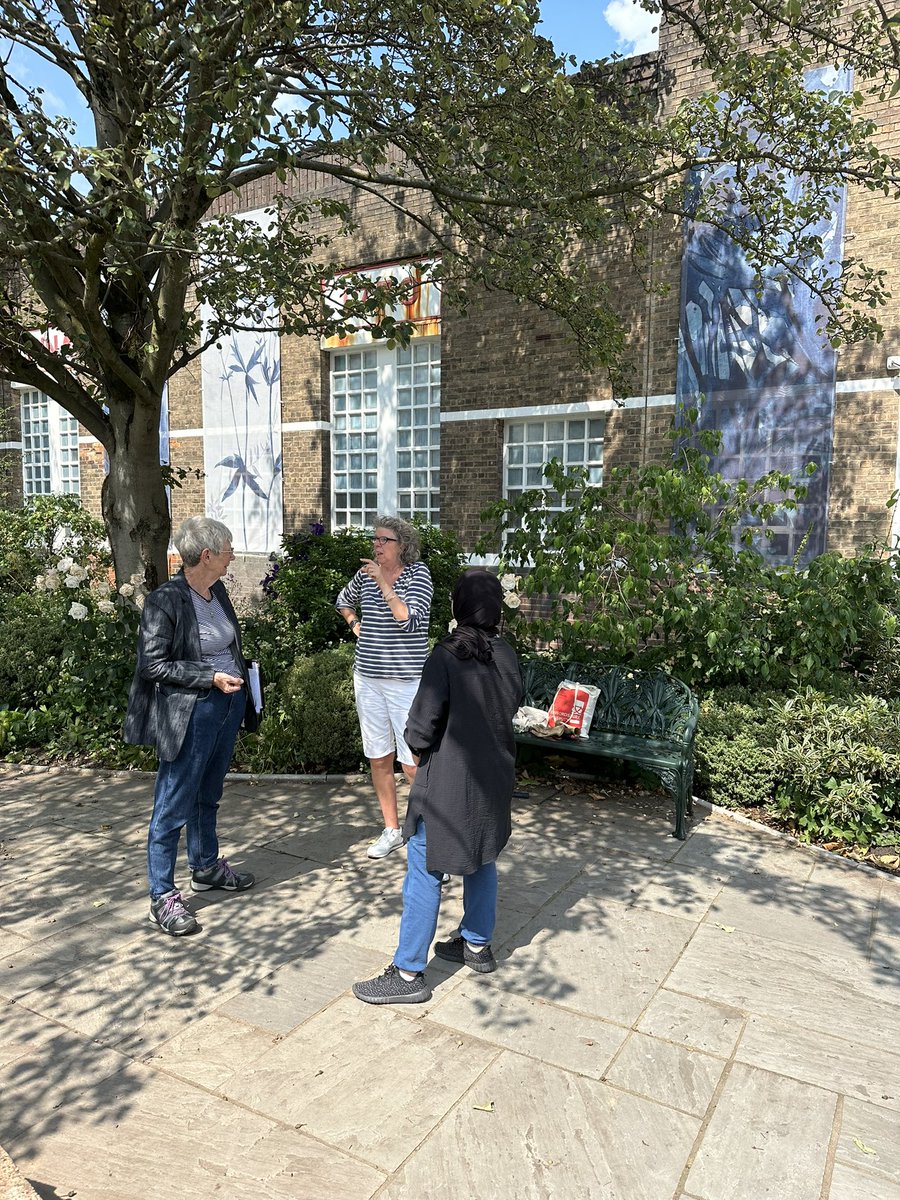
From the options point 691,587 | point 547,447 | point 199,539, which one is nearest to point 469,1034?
point 199,539

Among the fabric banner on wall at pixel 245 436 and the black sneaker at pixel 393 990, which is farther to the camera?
the fabric banner on wall at pixel 245 436

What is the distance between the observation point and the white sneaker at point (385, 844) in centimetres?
485

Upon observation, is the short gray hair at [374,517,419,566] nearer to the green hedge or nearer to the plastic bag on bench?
the plastic bag on bench

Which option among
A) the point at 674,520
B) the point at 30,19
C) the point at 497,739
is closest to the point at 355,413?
the point at 30,19

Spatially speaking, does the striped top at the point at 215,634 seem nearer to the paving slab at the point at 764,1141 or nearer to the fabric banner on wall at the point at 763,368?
the paving slab at the point at 764,1141

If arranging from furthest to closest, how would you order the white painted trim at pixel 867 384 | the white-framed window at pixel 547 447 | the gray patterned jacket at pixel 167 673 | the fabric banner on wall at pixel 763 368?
the white-framed window at pixel 547 447 → the fabric banner on wall at pixel 763 368 → the white painted trim at pixel 867 384 → the gray patterned jacket at pixel 167 673

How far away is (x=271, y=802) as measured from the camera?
5863 mm

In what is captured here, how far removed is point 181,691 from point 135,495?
4065 mm

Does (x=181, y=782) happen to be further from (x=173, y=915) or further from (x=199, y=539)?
(x=199, y=539)

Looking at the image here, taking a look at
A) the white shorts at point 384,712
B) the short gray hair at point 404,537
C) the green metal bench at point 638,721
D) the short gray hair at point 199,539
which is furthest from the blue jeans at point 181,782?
the green metal bench at point 638,721

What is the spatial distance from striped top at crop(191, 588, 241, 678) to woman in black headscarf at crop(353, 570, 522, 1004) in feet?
4.10

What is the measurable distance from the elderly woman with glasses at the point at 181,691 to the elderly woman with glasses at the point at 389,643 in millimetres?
853

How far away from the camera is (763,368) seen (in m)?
9.73

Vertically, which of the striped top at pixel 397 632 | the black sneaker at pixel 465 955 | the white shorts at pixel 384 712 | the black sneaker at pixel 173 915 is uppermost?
the striped top at pixel 397 632
